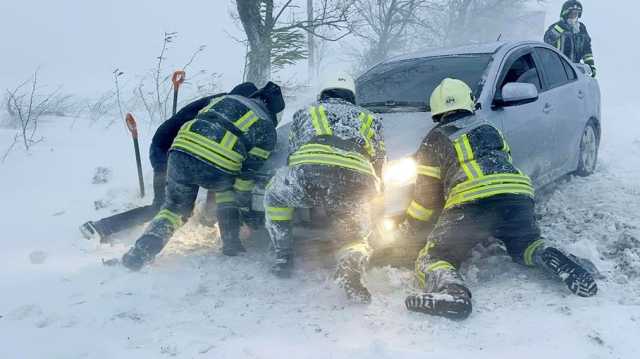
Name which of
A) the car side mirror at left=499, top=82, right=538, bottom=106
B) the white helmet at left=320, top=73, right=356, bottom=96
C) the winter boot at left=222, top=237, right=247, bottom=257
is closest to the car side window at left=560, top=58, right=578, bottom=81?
the car side mirror at left=499, top=82, right=538, bottom=106

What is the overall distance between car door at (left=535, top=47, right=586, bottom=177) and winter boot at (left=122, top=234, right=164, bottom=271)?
3649 millimetres

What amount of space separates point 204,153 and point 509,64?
276cm

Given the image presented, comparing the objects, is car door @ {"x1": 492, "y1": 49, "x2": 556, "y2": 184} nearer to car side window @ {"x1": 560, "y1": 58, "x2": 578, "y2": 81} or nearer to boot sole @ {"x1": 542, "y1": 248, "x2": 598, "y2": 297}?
car side window @ {"x1": 560, "y1": 58, "x2": 578, "y2": 81}

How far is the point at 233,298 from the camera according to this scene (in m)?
3.60

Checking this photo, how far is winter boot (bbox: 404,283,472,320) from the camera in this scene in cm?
304

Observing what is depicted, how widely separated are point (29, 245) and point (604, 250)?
4.55m

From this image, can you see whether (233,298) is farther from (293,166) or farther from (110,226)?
(110,226)

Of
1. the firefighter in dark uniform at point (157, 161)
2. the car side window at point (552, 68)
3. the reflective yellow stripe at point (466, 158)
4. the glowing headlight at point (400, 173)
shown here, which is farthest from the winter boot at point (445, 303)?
the car side window at point (552, 68)

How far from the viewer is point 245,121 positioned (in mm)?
4160

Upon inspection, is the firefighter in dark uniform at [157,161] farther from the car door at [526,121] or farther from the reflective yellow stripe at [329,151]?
the car door at [526,121]

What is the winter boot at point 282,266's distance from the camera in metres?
3.89

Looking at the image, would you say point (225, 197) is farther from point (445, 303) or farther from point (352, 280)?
point (445, 303)

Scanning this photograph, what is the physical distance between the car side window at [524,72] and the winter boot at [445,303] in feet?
7.46

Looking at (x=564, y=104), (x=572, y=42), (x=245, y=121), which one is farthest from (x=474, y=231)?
(x=572, y=42)
